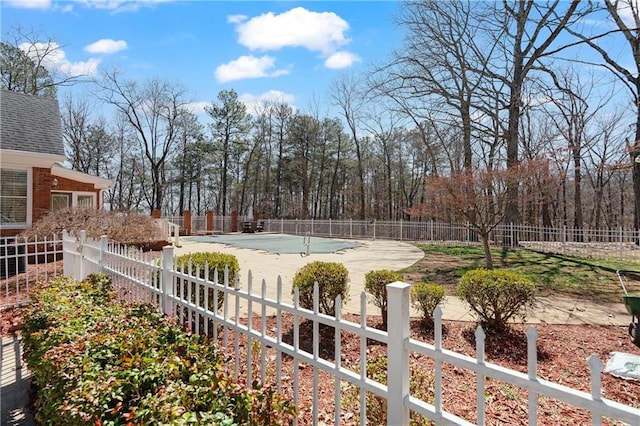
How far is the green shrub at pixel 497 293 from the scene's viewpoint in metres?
4.20

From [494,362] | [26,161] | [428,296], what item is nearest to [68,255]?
[428,296]

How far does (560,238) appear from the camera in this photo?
14.0 metres

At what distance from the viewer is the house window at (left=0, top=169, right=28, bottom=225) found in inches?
407

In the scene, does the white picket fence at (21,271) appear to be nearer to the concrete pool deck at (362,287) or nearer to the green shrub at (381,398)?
the concrete pool deck at (362,287)

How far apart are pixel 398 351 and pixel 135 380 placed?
1.45m

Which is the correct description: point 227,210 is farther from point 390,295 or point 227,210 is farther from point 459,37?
point 390,295

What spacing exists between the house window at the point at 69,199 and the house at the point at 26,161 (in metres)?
0.13

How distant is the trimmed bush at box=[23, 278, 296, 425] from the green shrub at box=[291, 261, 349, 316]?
1.77 metres

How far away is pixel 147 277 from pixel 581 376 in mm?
4545

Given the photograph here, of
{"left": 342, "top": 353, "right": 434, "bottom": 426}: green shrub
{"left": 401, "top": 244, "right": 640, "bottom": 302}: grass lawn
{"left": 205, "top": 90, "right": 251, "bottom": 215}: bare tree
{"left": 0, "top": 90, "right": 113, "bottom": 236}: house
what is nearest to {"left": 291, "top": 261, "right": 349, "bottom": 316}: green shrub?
{"left": 342, "top": 353, "right": 434, "bottom": 426}: green shrub

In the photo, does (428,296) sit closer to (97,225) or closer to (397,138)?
(97,225)

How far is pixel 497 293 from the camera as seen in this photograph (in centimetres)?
421

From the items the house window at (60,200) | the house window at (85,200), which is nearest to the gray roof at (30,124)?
the house window at (60,200)

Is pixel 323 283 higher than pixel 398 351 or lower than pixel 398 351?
lower
